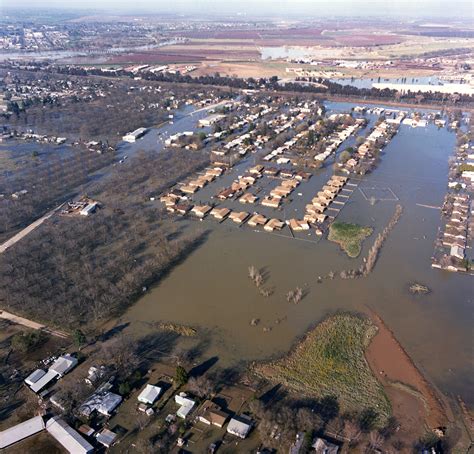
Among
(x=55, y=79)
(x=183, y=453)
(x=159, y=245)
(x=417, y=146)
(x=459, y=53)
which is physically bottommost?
(x=183, y=453)

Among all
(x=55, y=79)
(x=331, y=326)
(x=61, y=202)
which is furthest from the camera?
(x=55, y=79)

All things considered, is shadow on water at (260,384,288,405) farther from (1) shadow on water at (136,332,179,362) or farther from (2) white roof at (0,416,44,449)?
(2) white roof at (0,416,44,449)

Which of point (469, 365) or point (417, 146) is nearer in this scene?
point (469, 365)

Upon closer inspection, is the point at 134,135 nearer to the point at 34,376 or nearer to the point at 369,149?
the point at 369,149

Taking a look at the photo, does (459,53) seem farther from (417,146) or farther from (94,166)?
(94,166)

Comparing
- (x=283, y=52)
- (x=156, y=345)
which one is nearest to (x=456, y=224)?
(x=156, y=345)

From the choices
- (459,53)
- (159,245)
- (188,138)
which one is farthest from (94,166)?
(459,53)
